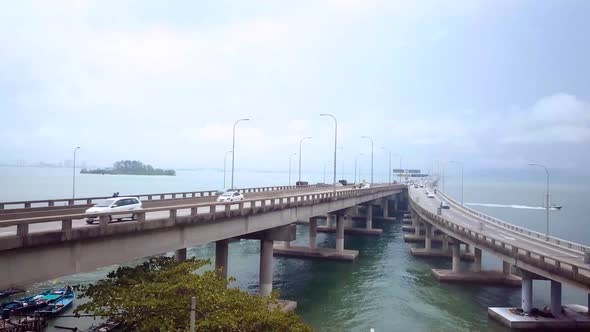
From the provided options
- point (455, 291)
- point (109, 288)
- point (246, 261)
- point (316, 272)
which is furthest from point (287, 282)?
point (109, 288)

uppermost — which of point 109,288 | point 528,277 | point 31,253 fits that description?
point 31,253

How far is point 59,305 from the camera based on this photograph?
36469 mm

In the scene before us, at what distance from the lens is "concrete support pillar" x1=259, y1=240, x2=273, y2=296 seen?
3884 centimetres

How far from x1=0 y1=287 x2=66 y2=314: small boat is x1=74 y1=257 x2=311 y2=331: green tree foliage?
1687cm

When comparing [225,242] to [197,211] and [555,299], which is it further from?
[555,299]

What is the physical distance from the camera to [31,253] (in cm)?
1778

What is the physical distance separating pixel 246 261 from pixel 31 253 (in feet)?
Result: 143

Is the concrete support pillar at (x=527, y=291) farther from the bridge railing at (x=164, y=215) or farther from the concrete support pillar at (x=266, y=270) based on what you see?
the concrete support pillar at (x=266, y=270)

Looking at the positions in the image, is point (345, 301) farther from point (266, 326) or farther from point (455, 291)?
point (266, 326)

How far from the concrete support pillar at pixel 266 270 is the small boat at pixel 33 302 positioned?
56.7 feet

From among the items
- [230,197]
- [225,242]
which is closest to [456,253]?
[230,197]

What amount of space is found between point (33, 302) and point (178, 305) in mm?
22673

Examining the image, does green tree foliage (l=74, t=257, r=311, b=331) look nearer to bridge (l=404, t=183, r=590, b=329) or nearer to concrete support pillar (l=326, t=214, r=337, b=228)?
bridge (l=404, t=183, r=590, b=329)

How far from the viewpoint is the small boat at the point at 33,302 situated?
113 feet
